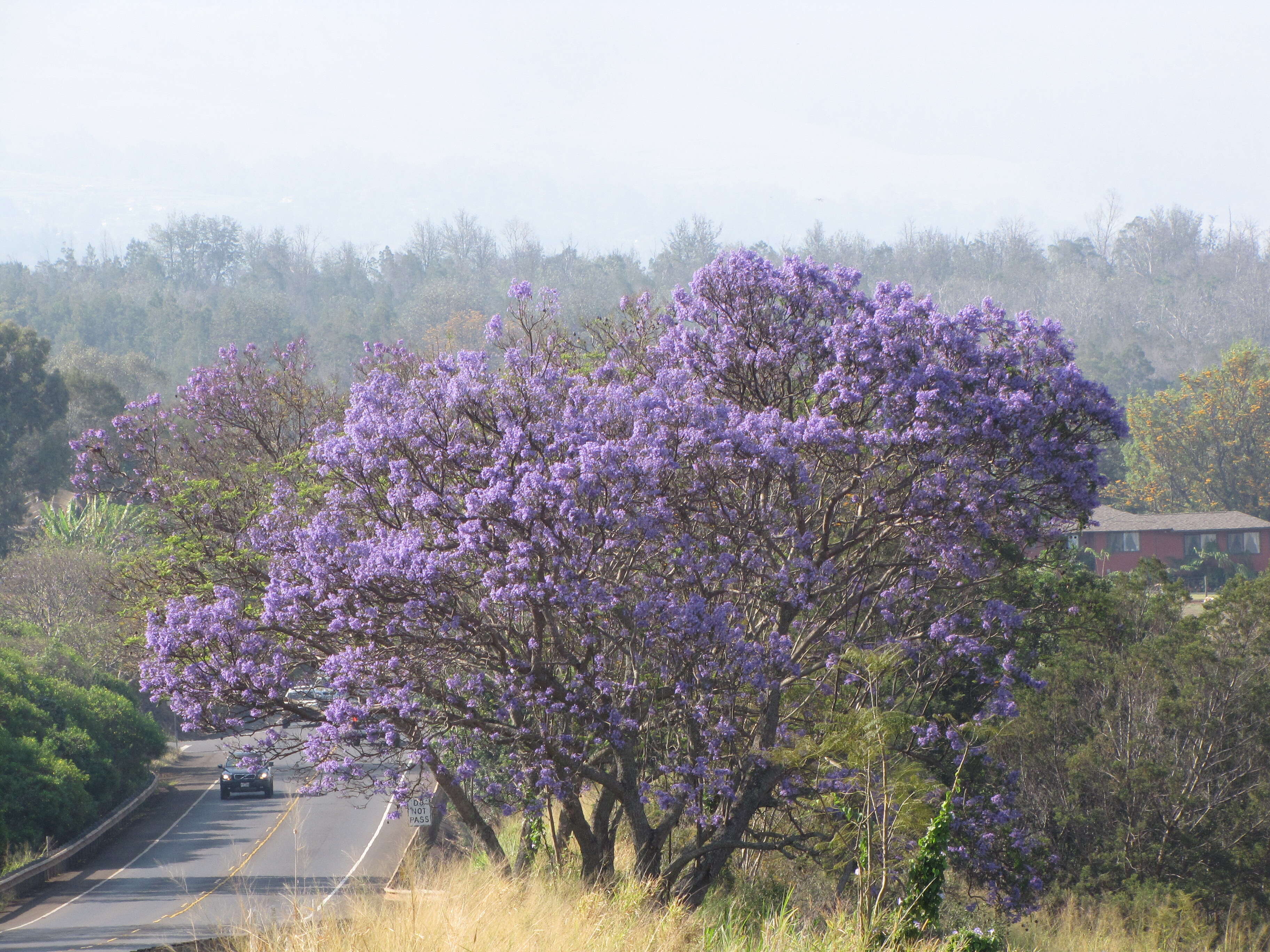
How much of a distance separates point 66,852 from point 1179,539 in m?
49.7

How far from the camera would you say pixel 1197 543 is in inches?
2296

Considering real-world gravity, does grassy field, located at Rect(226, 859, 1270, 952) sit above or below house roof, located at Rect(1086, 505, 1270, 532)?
above

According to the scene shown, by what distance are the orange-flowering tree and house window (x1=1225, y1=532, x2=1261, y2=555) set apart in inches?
217

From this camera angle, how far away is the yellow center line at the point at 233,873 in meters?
18.1

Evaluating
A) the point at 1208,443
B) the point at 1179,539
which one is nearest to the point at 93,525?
the point at 1179,539

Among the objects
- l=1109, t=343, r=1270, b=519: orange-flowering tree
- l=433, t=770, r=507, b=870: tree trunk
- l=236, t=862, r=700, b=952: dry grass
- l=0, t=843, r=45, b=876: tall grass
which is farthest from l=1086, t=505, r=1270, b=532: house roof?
l=236, t=862, r=700, b=952: dry grass

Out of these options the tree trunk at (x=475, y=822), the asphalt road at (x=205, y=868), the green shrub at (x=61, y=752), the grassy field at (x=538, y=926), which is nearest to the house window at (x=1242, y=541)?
the asphalt road at (x=205, y=868)

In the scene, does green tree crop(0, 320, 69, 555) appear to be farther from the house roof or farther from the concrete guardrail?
the house roof

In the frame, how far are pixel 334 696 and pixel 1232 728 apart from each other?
46.4ft

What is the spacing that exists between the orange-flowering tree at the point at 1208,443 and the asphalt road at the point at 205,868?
46.4 meters

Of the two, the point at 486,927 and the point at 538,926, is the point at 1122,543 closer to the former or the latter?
the point at 538,926

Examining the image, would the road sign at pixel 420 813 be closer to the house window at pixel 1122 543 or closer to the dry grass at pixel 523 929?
the dry grass at pixel 523 929

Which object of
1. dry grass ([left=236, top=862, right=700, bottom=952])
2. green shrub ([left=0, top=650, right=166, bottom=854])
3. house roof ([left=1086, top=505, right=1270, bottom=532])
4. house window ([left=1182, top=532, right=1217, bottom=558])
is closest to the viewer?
dry grass ([left=236, top=862, right=700, bottom=952])

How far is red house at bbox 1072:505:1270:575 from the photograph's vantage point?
188 ft
